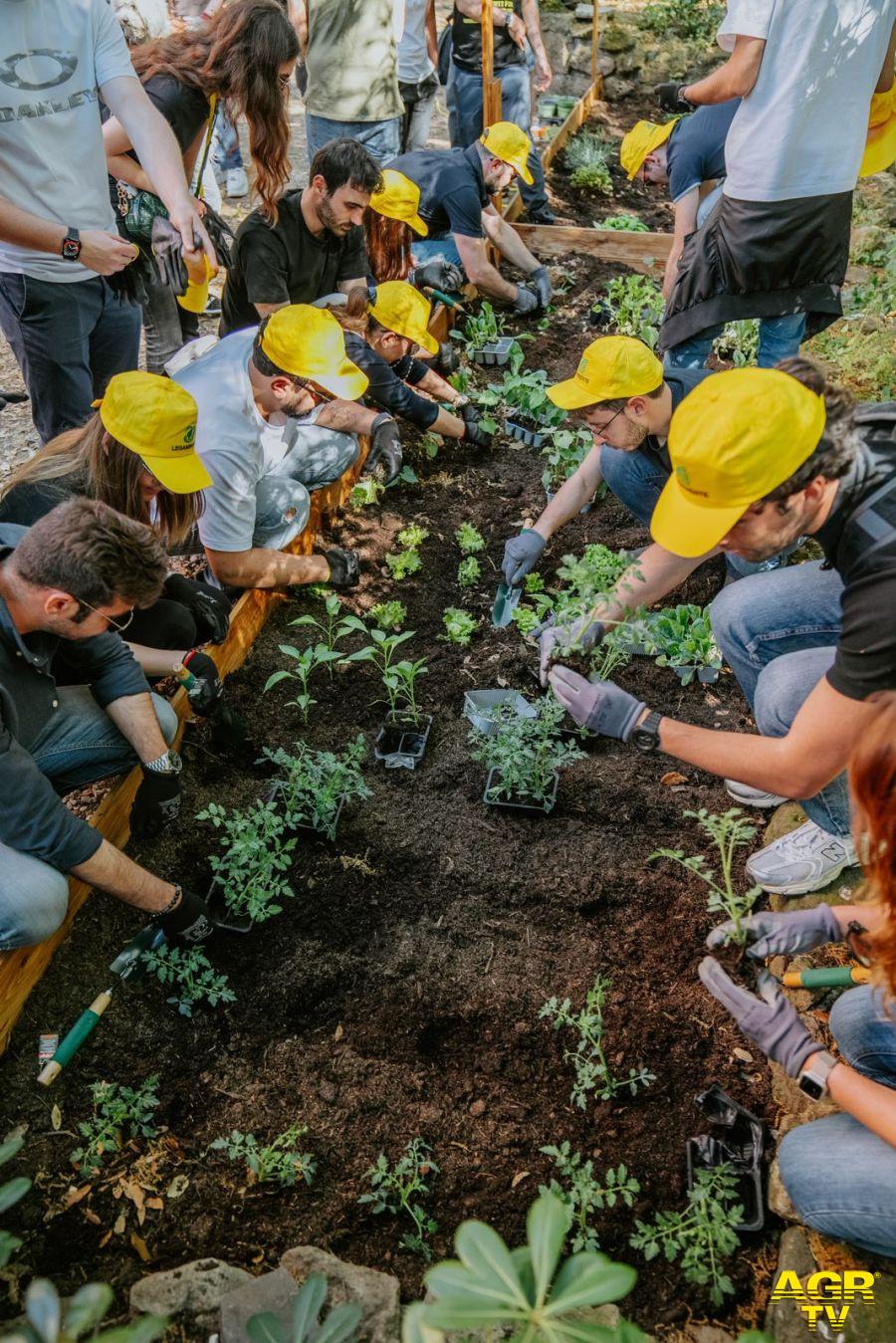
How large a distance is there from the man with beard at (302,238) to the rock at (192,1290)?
3.13 metres

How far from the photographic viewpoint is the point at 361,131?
4.88m

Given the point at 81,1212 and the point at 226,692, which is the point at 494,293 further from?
the point at 81,1212

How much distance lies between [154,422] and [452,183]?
2.81m

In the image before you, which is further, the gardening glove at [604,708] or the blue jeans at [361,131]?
the blue jeans at [361,131]

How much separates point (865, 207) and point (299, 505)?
17.3 ft

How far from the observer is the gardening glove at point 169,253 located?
10.2 ft

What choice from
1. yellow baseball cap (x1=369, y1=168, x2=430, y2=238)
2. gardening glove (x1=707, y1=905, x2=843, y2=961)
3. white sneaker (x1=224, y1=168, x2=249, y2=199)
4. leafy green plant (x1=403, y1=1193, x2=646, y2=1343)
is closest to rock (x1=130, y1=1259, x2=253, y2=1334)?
leafy green plant (x1=403, y1=1193, x2=646, y2=1343)

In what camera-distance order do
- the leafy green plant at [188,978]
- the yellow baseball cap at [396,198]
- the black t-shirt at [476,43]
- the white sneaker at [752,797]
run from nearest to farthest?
the leafy green plant at [188,978] → the white sneaker at [752,797] → the yellow baseball cap at [396,198] → the black t-shirt at [476,43]

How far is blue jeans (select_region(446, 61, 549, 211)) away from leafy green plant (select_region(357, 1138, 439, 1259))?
5.68 metres

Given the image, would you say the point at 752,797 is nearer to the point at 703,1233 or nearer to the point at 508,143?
the point at 703,1233

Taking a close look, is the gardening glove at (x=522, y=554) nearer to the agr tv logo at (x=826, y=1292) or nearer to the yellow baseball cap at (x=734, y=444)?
the yellow baseball cap at (x=734, y=444)

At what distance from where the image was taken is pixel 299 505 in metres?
3.53

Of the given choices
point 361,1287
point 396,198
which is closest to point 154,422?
point 361,1287

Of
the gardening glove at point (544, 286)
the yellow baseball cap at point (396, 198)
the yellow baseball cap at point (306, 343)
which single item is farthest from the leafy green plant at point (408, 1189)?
the gardening glove at point (544, 286)
